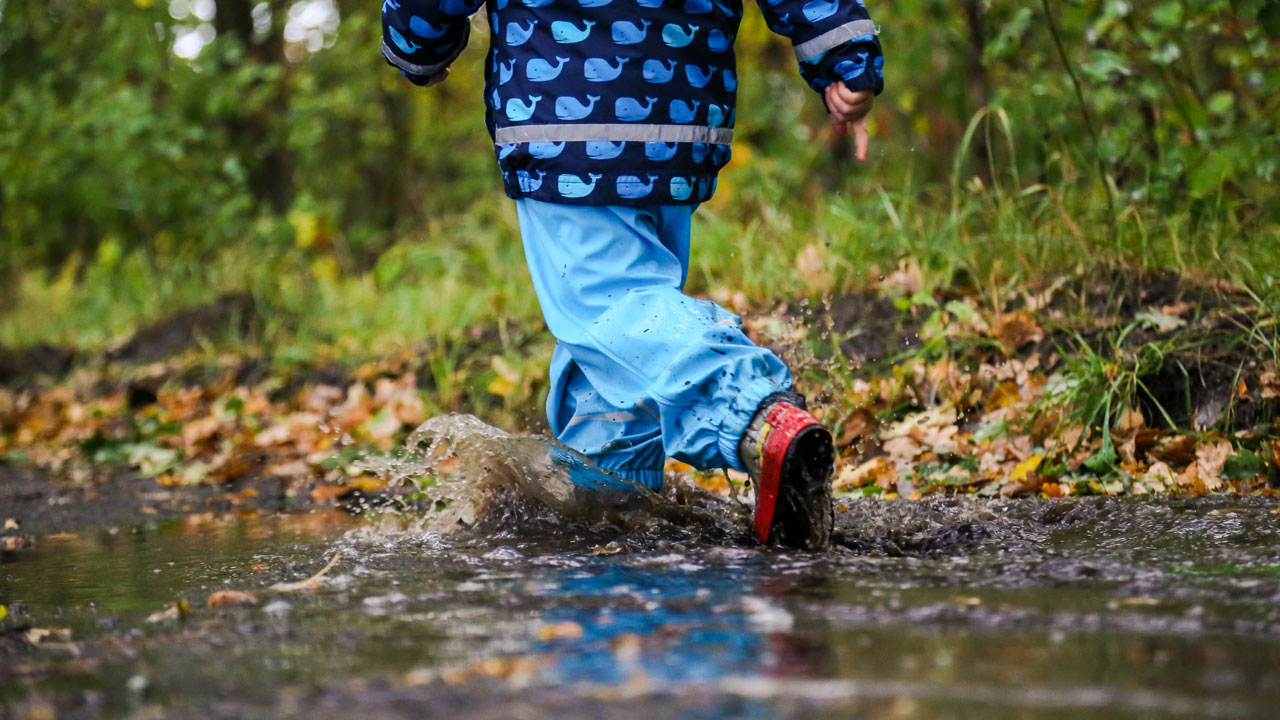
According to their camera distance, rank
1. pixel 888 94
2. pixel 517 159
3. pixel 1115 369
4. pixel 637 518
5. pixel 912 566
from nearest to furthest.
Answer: pixel 912 566
pixel 517 159
pixel 637 518
pixel 1115 369
pixel 888 94

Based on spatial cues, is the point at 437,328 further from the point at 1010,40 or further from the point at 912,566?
Answer: the point at 912,566

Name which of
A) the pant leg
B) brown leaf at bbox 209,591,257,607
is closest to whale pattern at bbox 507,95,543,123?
the pant leg

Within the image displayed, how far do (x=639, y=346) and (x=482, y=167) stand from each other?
10555 millimetres

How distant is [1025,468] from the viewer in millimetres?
3361

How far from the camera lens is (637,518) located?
271 centimetres

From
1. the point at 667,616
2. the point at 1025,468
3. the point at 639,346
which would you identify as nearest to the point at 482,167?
the point at 1025,468

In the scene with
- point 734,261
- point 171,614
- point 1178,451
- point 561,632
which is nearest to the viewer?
point 561,632

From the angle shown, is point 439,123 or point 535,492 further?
point 439,123

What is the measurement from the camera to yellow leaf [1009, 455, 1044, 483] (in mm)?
3285

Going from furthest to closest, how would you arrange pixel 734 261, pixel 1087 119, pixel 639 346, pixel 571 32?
1. pixel 734 261
2. pixel 1087 119
3. pixel 571 32
4. pixel 639 346

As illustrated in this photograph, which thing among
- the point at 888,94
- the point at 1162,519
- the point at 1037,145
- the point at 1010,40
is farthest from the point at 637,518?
the point at 888,94

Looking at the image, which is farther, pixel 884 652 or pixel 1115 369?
pixel 1115 369

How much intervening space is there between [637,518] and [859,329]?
6.03 ft

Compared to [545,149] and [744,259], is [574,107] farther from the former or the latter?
[744,259]
